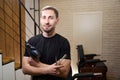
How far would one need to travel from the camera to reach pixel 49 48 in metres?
1.74

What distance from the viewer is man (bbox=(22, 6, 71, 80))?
5.56 feet

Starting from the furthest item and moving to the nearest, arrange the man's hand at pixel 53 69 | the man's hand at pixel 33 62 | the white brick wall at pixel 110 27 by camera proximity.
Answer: the white brick wall at pixel 110 27 < the man's hand at pixel 33 62 < the man's hand at pixel 53 69

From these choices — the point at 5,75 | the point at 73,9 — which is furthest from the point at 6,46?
the point at 73,9

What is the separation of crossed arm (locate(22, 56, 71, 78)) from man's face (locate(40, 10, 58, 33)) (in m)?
0.31

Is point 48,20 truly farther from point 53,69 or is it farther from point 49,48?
point 53,69

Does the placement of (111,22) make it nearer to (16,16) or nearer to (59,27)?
(59,27)

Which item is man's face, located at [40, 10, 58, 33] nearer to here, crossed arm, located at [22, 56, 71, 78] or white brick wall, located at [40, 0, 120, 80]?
crossed arm, located at [22, 56, 71, 78]

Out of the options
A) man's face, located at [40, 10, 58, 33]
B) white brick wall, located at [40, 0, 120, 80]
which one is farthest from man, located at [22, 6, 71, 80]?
white brick wall, located at [40, 0, 120, 80]

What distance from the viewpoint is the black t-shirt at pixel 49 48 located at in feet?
5.68

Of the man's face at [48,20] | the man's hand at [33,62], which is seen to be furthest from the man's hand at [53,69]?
the man's face at [48,20]

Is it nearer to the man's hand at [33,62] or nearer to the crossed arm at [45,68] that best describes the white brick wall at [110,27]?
the crossed arm at [45,68]

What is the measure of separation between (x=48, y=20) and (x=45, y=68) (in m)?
0.42

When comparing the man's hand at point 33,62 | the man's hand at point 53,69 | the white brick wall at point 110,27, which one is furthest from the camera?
the white brick wall at point 110,27

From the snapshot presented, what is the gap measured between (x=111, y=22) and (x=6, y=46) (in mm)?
2623
